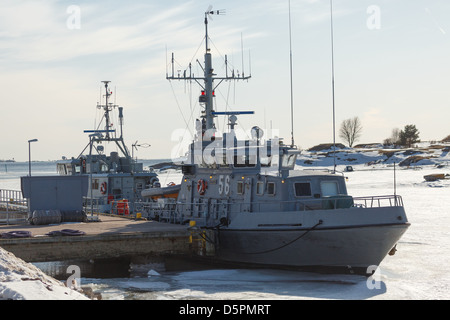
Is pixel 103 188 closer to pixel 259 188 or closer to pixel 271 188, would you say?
pixel 259 188

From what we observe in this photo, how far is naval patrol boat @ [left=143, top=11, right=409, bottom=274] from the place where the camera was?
19.0m

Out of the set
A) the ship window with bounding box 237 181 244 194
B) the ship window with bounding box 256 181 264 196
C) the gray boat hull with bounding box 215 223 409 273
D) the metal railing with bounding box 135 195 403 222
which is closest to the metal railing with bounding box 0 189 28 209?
the metal railing with bounding box 135 195 403 222

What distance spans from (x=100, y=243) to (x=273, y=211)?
19.6 feet

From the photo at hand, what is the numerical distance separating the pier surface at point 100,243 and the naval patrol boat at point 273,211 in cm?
115

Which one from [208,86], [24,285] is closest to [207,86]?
[208,86]

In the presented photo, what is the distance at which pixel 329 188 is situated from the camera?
20891 mm

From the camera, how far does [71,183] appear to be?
79.7ft

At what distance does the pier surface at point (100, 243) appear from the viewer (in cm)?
1866

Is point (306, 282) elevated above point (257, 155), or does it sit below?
below

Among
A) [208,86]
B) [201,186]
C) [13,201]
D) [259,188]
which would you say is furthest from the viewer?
[13,201]
